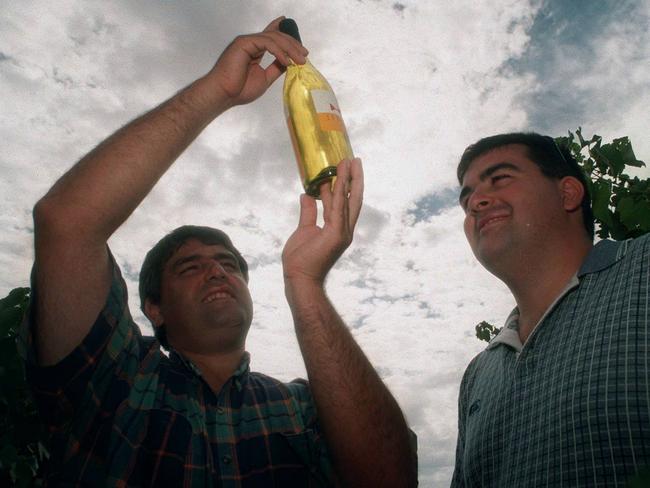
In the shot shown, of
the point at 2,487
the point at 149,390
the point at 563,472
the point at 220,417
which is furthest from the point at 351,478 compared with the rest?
the point at 2,487

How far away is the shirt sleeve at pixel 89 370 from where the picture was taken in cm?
187

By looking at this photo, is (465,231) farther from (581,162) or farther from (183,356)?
(183,356)

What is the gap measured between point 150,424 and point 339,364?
925 mm

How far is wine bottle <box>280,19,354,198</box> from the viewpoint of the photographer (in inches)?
82.7

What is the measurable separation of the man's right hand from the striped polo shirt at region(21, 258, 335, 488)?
3.28ft

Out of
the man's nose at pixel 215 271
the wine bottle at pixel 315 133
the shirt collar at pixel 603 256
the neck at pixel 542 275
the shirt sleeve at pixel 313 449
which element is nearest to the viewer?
the wine bottle at pixel 315 133

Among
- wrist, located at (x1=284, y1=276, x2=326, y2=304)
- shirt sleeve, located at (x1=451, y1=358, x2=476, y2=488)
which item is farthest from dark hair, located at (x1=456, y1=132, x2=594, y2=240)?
wrist, located at (x1=284, y1=276, x2=326, y2=304)

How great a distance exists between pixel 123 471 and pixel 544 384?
6.37 feet

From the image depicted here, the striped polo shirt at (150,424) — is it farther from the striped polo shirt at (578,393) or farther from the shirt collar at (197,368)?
the striped polo shirt at (578,393)

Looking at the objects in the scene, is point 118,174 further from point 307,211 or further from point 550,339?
point 550,339

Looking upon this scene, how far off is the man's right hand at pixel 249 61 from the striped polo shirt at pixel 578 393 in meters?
1.87

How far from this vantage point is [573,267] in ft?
9.12

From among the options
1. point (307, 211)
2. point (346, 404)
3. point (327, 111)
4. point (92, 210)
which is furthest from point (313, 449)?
point (327, 111)

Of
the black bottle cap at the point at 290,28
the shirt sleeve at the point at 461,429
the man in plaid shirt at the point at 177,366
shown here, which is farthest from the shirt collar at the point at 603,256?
the black bottle cap at the point at 290,28
